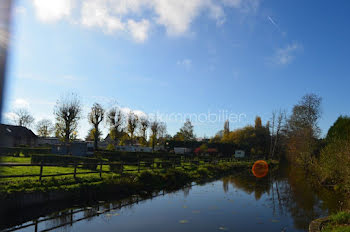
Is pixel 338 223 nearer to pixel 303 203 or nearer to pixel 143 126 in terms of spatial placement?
pixel 303 203

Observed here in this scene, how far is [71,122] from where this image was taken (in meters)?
39.5

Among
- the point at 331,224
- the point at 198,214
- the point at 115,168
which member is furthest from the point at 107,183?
the point at 331,224

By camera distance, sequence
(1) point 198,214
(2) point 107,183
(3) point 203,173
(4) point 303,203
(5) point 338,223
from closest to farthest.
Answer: (5) point 338,223 < (1) point 198,214 < (2) point 107,183 < (4) point 303,203 < (3) point 203,173

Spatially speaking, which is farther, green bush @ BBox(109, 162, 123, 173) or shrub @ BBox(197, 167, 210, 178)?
shrub @ BBox(197, 167, 210, 178)

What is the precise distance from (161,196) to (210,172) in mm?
12930

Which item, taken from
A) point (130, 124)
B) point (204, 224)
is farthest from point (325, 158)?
point (130, 124)

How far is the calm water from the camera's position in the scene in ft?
27.8

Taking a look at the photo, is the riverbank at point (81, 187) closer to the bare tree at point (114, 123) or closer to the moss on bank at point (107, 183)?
the moss on bank at point (107, 183)

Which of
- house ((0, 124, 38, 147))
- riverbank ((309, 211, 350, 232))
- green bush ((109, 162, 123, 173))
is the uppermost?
house ((0, 124, 38, 147))

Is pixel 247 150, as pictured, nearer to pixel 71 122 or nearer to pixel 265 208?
pixel 71 122

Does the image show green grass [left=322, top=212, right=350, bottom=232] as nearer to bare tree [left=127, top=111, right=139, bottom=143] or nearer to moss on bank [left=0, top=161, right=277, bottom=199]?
moss on bank [left=0, top=161, right=277, bottom=199]

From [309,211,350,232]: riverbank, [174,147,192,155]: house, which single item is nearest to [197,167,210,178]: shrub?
[309,211,350,232]: riverbank

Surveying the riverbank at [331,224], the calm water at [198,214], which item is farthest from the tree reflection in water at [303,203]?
the riverbank at [331,224]

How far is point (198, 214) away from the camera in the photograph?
1033cm
